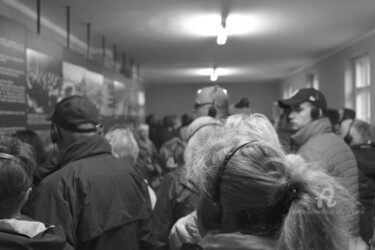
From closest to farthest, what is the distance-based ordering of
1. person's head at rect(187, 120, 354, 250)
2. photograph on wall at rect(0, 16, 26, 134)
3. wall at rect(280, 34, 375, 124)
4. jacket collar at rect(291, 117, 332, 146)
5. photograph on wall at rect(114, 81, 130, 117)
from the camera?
person's head at rect(187, 120, 354, 250)
jacket collar at rect(291, 117, 332, 146)
photograph on wall at rect(0, 16, 26, 134)
wall at rect(280, 34, 375, 124)
photograph on wall at rect(114, 81, 130, 117)

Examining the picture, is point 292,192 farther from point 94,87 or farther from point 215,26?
point 215,26

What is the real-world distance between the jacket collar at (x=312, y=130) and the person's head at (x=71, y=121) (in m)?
1.31

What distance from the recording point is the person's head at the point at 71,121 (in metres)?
2.14

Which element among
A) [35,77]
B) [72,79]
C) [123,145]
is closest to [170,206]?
[123,145]

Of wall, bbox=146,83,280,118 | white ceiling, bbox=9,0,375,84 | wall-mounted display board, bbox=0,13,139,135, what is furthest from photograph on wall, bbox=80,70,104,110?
wall, bbox=146,83,280,118

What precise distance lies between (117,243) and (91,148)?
424mm

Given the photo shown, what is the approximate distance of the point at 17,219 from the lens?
1.53m

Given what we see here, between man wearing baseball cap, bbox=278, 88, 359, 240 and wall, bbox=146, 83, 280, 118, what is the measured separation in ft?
50.7

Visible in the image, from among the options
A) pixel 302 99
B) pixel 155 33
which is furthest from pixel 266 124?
pixel 155 33

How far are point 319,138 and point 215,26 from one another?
4.15 metres

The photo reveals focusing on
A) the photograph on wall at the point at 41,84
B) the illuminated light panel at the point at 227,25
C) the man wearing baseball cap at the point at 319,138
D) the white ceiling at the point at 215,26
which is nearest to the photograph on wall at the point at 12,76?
the photograph on wall at the point at 41,84

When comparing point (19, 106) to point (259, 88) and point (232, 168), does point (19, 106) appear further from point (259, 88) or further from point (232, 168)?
point (259, 88)

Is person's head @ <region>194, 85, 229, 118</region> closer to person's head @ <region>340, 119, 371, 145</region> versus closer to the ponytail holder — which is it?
person's head @ <region>340, 119, 371, 145</region>

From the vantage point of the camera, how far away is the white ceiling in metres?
5.41
